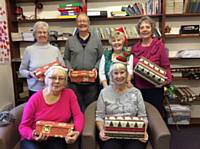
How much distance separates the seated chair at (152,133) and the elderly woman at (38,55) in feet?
2.38

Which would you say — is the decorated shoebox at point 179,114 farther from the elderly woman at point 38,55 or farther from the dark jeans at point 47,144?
the dark jeans at point 47,144

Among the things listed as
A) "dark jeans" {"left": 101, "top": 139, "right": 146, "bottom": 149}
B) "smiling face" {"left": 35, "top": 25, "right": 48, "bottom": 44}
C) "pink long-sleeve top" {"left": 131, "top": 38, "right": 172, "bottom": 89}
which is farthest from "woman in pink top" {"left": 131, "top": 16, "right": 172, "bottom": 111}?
"smiling face" {"left": 35, "top": 25, "right": 48, "bottom": 44}

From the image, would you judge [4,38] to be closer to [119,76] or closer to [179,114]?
[119,76]

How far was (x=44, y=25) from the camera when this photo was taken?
2.68 m

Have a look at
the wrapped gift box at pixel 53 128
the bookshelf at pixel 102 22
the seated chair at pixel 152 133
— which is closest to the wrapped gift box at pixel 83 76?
the seated chair at pixel 152 133

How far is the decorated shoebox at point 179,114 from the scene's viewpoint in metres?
3.72

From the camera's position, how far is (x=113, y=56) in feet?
8.64

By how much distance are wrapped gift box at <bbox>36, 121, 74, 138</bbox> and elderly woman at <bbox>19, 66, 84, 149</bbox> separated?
0.03 m

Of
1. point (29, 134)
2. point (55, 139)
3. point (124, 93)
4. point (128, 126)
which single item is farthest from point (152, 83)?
point (29, 134)

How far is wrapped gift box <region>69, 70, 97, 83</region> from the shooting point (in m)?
2.72

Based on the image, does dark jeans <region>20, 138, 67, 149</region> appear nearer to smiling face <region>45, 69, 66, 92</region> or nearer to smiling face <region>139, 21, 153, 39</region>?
smiling face <region>45, 69, 66, 92</region>

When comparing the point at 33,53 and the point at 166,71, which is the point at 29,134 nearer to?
the point at 33,53

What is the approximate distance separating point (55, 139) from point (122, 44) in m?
1.09

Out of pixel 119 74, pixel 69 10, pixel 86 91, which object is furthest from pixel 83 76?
pixel 69 10
